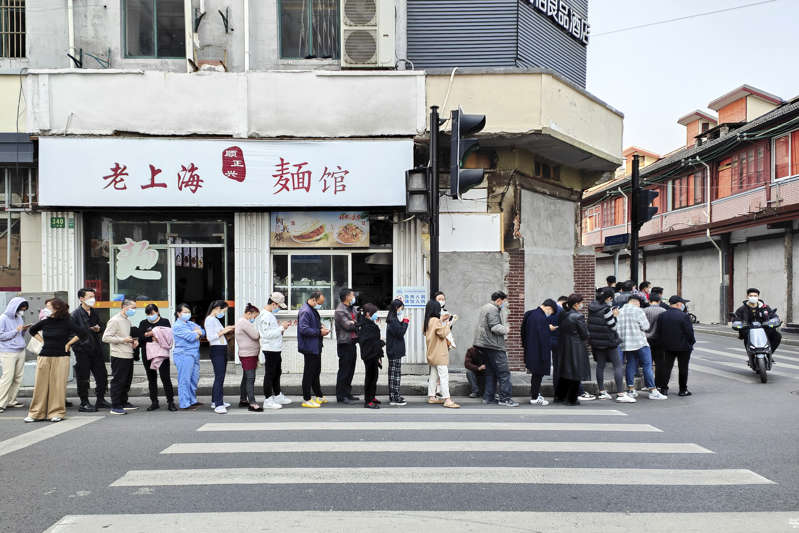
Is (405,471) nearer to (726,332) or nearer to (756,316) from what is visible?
(756,316)

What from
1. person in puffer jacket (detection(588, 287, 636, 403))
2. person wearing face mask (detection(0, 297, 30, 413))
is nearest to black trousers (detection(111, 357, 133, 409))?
person wearing face mask (detection(0, 297, 30, 413))

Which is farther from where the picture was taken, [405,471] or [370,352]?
[370,352]

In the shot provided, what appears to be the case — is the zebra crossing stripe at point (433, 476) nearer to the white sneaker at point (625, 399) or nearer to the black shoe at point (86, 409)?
the black shoe at point (86, 409)

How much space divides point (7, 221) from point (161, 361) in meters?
5.98

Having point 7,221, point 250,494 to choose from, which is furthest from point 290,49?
point 250,494

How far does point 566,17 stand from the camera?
49.2 feet

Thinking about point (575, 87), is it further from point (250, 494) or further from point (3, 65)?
point (3, 65)

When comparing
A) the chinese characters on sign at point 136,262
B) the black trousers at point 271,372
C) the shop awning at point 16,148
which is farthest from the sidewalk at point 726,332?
the shop awning at point 16,148

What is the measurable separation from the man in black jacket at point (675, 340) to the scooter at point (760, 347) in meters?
2.29

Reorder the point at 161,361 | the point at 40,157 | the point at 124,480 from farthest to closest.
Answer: the point at 40,157 < the point at 161,361 < the point at 124,480

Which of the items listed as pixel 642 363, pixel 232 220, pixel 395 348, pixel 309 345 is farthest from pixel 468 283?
pixel 232 220

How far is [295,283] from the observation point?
12727 mm

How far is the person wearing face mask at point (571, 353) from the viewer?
9.45 meters

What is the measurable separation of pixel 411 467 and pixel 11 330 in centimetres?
693
